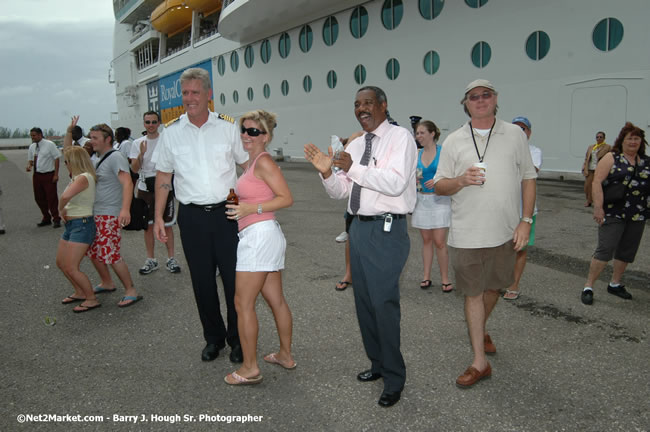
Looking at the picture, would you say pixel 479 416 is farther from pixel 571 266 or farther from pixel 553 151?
pixel 553 151

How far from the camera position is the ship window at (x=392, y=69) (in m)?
18.5

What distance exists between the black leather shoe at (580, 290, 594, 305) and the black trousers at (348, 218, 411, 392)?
2.70 m

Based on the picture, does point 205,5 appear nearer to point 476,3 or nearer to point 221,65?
point 221,65

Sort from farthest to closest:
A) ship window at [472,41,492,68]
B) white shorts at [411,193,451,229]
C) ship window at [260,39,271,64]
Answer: ship window at [260,39,271,64] → ship window at [472,41,492,68] → white shorts at [411,193,451,229]

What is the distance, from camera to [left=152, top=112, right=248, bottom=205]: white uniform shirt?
341cm

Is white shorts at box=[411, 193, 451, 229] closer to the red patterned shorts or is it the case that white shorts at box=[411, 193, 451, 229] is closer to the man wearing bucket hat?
the man wearing bucket hat

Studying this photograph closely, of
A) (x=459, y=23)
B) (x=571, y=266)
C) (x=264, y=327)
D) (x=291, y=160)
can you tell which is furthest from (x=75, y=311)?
(x=291, y=160)

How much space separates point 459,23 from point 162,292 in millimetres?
14641

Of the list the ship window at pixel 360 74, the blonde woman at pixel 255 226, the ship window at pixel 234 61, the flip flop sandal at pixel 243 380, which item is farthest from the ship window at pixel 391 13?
the flip flop sandal at pixel 243 380

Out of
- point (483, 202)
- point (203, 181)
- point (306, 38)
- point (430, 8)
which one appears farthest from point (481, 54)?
point (203, 181)

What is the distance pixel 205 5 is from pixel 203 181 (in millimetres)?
31193

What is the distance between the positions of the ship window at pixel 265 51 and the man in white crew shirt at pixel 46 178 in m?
17.6

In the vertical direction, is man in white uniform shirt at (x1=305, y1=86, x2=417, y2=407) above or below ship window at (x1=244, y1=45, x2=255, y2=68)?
below

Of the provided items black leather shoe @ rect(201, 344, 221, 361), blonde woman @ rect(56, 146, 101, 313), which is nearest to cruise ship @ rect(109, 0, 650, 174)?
black leather shoe @ rect(201, 344, 221, 361)
